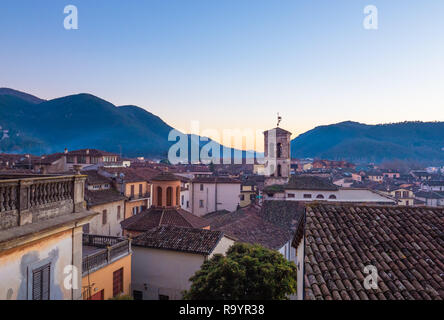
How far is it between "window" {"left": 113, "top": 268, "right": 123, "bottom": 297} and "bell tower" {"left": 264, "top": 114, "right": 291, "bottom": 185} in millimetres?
29713

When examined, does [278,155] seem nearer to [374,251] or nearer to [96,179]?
[96,179]

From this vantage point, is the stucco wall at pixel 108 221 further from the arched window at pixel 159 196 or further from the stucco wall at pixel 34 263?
the stucco wall at pixel 34 263

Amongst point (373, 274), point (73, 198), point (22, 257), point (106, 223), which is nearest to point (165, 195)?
point (106, 223)

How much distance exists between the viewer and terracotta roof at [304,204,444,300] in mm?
5820

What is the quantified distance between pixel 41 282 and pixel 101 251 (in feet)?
21.2

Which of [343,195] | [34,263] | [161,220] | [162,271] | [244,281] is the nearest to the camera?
[34,263]

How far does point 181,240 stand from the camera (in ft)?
54.0

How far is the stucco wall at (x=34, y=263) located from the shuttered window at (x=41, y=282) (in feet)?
0.40

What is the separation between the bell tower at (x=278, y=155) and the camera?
136 ft

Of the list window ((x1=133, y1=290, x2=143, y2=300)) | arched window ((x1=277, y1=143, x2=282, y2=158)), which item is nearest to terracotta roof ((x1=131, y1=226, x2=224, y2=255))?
window ((x1=133, y1=290, x2=143, y2=300))

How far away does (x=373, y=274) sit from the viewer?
621cm

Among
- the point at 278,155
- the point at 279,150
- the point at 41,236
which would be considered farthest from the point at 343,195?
the point at 41,236

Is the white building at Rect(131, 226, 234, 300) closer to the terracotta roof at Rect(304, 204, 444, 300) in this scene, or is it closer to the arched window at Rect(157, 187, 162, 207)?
the arched window at Rect(157, 187, 162, 207)
